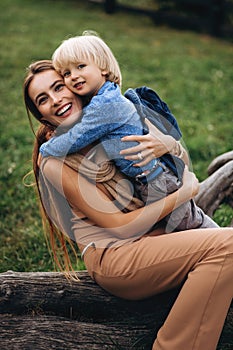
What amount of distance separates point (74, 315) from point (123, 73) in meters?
6.08

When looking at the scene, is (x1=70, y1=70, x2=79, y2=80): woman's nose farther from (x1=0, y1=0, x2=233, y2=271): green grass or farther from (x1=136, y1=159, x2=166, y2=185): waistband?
(x1=0, y1=0, x2=233, y2=271): green grass

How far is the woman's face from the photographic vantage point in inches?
102

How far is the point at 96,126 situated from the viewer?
8.00 ft

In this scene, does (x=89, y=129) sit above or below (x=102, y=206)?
above

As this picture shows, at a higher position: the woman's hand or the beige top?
the woman's hand

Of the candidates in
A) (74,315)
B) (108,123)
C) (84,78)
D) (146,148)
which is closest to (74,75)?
(84,78)

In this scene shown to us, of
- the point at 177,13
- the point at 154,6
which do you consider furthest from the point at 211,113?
the point at 154,6

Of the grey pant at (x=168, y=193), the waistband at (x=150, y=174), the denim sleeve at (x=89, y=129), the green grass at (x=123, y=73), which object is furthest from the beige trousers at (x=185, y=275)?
the green grass at (x=123, y=73)

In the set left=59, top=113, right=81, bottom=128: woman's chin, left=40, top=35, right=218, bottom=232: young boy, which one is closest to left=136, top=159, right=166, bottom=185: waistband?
left=40, top=35, right=218, bottom=232: young boy

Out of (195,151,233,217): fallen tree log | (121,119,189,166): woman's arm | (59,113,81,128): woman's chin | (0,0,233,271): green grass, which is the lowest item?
(0,0,233,271): green grass

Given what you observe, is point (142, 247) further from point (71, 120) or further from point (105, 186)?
point (71, 120)

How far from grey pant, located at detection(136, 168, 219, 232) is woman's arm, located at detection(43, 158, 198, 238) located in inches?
1.8

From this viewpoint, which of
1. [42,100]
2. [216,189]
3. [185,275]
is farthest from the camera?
[216,189]

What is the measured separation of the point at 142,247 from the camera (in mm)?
2447
